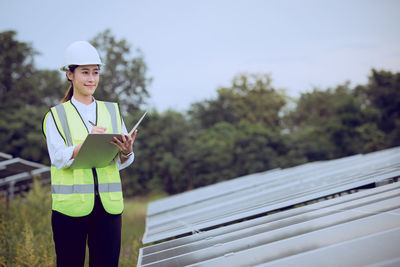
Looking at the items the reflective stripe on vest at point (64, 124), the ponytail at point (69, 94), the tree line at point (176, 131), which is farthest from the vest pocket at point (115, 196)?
the tree line at point (176, 131)

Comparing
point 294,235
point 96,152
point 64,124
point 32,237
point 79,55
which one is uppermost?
point 79,55

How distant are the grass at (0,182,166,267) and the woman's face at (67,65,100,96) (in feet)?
8.05

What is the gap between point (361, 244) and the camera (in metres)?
1.95

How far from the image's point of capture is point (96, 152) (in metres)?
2.19

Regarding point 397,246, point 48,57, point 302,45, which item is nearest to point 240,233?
point 397,246

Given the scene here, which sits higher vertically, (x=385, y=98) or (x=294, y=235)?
(x=385, y=98)

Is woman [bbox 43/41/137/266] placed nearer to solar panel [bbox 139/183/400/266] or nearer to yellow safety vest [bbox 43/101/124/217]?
yellow safety vest [bbox 43/101/124/217]

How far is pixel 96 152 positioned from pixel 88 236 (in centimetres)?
55

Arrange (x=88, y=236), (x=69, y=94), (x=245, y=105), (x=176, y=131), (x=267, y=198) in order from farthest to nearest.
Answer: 1. (x=245, y=105)
2. (x=176, y=131)
3. (x=267, y=198)
4. (x=69, y=94)
5. (x=88, y=236)

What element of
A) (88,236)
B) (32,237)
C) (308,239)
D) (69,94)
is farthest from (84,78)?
(32,237)

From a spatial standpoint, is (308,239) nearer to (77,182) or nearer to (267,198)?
(77,182)

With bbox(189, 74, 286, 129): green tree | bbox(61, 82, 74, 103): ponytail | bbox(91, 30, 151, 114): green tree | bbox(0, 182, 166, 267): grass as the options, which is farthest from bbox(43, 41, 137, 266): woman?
bbox(189, 74, 286, 129): green tree

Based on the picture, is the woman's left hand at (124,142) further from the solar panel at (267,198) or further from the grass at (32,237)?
the grass at (32,237)

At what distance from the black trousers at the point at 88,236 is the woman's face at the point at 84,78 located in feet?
2.37
